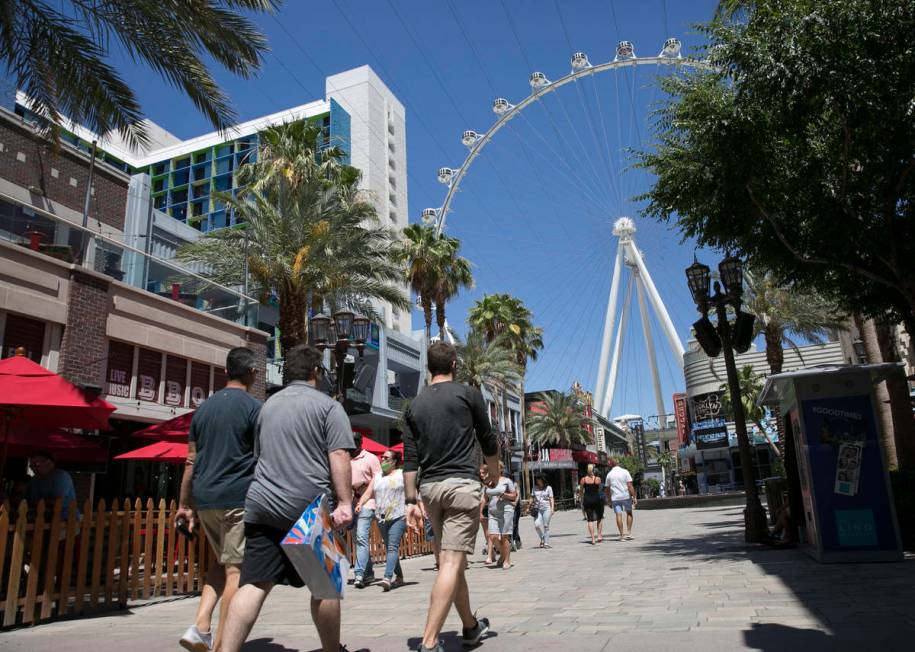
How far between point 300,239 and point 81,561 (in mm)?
14561

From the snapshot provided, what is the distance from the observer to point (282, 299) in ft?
67.3

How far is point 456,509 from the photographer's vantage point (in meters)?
4.34

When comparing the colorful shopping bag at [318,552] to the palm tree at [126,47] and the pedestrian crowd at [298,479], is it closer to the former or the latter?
the pedestrian crowd at [298,479]

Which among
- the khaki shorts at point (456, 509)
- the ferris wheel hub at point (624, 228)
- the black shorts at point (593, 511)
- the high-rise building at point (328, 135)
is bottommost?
the black shorts at point (593, 511)

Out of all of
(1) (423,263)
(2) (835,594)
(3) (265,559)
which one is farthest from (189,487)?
(1) (423,263)

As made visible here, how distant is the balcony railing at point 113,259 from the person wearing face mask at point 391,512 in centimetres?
860

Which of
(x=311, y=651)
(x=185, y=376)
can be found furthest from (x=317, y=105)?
(x=311, y=651)

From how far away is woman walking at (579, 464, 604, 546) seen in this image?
1551 cm

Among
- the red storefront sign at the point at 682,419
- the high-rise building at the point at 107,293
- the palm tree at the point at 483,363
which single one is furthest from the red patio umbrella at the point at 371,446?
the red storefront sign at the point at 682,419

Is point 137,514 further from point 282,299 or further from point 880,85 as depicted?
point 282,299

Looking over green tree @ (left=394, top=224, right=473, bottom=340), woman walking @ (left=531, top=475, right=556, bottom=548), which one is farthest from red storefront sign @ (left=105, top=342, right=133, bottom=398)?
green tree @ (left=394, top=224, right=473, bottom=340)

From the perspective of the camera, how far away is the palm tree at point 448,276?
3547cm

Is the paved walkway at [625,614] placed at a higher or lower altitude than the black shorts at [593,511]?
lower

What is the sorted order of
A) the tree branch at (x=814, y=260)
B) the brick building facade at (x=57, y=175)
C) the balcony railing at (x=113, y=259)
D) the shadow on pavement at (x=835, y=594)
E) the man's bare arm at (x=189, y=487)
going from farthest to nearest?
the brick building facade at (x=57, y=175)
the balcony railing at (x=113, y=259)
the tree branch at (x=814, y=260)
the man's bare arm at (x=189, y=487)
the shadow on pavement at (x=835, y=594)
